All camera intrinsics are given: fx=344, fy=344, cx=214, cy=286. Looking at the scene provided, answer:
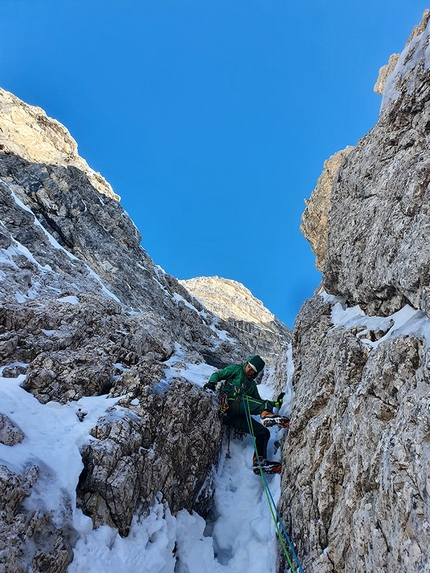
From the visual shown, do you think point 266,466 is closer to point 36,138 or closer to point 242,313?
point 36,138

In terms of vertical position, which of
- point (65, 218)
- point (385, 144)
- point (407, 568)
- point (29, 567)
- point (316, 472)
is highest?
point (65, 218)

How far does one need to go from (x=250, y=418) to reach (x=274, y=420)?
0.65m

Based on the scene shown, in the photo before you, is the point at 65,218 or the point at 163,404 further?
the point at 65,218

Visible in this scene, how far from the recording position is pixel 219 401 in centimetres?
1020

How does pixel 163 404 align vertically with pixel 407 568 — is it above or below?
above

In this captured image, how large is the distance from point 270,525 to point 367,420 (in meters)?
3.64

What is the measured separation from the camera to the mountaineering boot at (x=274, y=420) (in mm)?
9156

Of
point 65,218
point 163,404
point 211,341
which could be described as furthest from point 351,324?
point 65,218

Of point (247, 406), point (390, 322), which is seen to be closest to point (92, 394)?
point (247, 406)

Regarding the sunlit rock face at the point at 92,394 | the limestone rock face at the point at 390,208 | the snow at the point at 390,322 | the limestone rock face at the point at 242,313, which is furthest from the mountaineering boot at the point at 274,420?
the limestone rock face at the point at 242,313

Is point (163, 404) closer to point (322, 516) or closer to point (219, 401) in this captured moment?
point (219, 401)

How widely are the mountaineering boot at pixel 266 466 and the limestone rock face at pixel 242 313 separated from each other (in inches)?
1095

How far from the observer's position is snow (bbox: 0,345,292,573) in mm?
5285

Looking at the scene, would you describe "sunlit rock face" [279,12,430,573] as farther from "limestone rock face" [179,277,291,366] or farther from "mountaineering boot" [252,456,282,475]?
"limestone rock face" [179,277,291,366]
